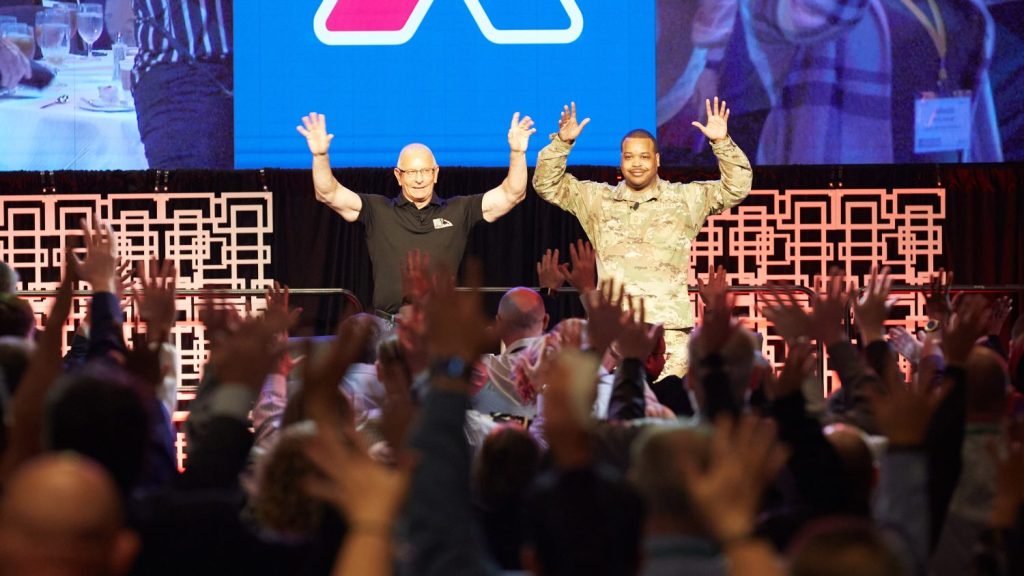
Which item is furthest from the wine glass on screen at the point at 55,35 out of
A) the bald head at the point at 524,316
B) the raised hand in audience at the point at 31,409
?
the raised hand in audience at the point at 31,409

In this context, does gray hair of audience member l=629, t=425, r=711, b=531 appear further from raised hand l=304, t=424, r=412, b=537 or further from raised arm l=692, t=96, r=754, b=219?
raised arm l=692, t=96, r=754, b=219

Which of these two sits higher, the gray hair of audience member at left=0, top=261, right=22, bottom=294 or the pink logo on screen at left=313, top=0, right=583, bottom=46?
the pink logo on screen at left=313, top=0, right=583, bottom=46

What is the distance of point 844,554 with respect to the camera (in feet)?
5.51

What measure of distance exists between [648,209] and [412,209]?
1.15 meters

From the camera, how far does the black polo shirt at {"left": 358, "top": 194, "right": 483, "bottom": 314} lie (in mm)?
6242

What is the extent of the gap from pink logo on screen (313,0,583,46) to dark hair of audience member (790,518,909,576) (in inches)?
257

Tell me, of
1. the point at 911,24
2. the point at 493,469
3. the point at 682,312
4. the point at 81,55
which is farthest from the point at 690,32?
the point at 493,469

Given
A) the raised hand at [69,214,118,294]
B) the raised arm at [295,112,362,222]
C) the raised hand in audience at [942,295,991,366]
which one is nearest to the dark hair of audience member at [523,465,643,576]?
the raised hand in audience at [942,295,991,366]

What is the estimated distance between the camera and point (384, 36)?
8.03 metres

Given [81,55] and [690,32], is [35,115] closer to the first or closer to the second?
[81,55]

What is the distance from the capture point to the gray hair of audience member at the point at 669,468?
195 centimetres

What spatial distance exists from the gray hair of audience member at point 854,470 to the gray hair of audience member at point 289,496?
101 centimetres

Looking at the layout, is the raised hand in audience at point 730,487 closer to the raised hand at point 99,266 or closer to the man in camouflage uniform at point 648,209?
the raised hand at point 99,266

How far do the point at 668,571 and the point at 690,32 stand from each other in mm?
6423
